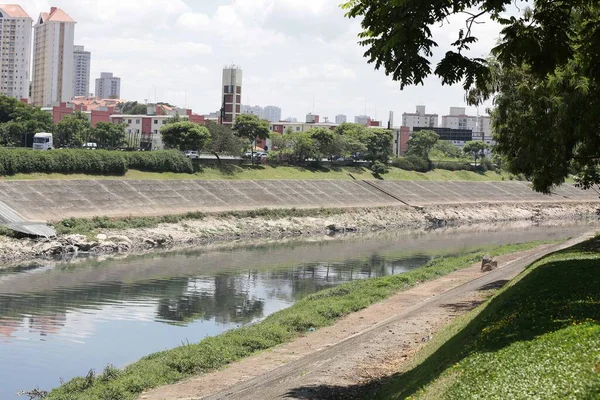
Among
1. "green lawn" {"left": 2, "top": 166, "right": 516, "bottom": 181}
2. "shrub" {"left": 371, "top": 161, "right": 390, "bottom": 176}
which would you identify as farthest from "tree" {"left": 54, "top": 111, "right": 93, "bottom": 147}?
"shrub" {"left": 371, "top": 161, "right": 390, "bottom": 176}

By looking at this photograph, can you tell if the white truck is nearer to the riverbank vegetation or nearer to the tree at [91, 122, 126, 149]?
the tree at [91, 122, 126, 149]

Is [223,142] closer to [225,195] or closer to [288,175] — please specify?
[288,175]

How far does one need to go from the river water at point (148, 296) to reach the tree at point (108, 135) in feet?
171

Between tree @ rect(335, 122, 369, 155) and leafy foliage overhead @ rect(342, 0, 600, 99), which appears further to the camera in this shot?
tree @ rect(335, 122, 369, 155)

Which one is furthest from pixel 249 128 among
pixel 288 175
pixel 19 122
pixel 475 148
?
pixel 475 148

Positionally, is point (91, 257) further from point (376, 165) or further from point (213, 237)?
point (376, 165)

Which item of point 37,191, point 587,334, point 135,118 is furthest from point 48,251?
point 135,118

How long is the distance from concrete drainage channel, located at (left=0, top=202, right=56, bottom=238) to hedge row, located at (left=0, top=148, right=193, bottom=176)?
10.9 m

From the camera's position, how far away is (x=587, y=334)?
13766 mm

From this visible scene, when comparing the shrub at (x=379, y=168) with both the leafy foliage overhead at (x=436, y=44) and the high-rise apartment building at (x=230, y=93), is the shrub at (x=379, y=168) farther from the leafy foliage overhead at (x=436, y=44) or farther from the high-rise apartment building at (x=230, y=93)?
the leafy foliage overhead at (x=436, y=44)

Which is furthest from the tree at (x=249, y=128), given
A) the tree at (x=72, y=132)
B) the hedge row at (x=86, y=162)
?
the hedge row at (x=86, y=162)

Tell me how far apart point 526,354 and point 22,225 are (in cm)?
4491

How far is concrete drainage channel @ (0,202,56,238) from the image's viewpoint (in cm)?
5203

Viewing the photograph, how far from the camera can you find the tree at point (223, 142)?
98.8 m
